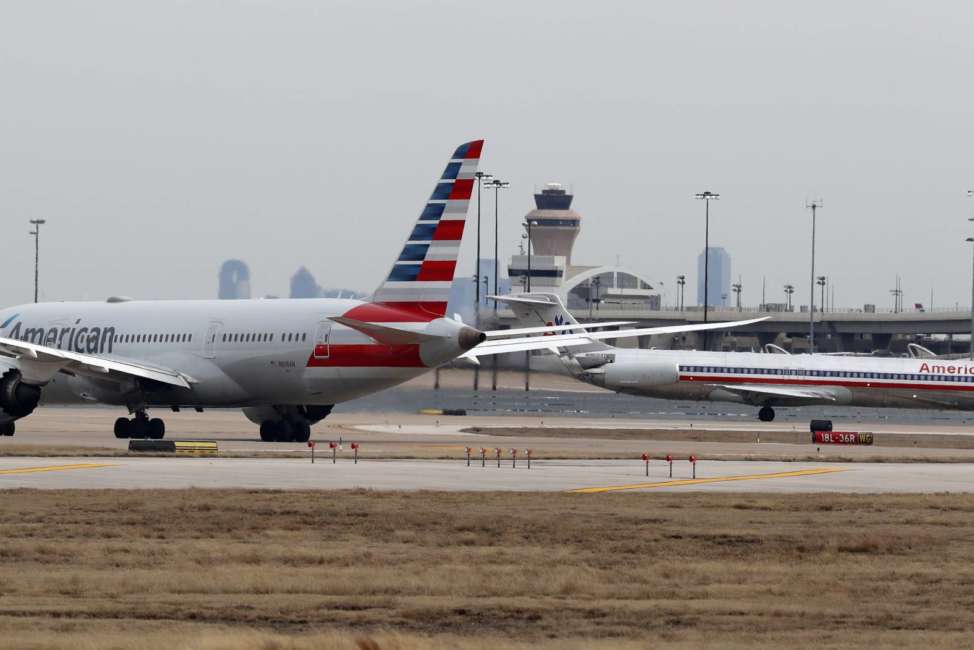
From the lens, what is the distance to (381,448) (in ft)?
166

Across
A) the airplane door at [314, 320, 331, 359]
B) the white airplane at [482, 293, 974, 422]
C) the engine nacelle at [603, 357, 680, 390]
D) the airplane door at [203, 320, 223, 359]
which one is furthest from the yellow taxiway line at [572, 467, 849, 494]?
the engine nacelle at [603, 357, 680, 390]

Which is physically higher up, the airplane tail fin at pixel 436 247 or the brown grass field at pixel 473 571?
the airplane tail fin at pixel 436 247

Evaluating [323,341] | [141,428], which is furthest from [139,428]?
[323,341]

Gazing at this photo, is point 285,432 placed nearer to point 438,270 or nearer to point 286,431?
point 286,431

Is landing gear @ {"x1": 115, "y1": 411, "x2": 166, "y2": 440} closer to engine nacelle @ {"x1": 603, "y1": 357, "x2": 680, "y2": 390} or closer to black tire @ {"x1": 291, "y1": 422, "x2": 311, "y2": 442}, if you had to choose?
black tire @ {"x1": 291, "y1": 422, "x2": 311, "y2": 442}

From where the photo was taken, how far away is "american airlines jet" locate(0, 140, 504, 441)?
1969 inches

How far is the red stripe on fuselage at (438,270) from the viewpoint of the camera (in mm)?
49969

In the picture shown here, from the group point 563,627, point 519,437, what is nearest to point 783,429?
point 519,437

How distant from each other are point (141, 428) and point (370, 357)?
9.11 meters

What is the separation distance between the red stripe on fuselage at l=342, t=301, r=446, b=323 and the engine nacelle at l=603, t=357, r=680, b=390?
132ft

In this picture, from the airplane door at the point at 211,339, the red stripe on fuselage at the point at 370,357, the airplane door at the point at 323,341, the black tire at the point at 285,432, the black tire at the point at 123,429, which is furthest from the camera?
the black tire at the point at 285,432

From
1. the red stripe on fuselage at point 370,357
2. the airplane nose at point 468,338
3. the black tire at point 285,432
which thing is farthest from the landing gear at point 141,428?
the airplane nose at point 468,338

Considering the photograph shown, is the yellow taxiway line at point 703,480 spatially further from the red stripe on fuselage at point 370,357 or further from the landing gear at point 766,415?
the landing gear at point 766,415

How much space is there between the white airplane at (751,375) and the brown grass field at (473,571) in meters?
56.7
